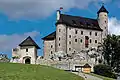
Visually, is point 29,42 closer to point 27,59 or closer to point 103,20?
point 27,59

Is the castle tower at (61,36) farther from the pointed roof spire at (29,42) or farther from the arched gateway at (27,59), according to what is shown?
the arched gateway at (27,59)

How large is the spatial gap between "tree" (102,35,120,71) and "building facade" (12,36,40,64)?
22.0m

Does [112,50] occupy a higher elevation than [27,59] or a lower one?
higher

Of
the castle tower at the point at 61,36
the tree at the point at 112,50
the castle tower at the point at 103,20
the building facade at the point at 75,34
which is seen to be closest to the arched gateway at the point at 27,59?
the building facade at the point at 75,34

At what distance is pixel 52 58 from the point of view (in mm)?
98250

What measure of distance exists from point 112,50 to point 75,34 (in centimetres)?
1298

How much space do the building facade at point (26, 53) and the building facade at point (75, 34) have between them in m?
5.81

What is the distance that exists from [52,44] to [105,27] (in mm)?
19970

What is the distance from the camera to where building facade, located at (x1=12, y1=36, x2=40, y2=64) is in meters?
98.0

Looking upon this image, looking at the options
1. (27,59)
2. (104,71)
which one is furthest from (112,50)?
(104,71)

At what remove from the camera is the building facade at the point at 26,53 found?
98.0 metres

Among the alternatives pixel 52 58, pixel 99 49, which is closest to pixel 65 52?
pixel 52 58

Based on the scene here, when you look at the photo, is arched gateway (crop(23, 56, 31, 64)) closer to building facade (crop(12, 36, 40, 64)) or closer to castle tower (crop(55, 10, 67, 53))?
building facade (crop(12, 36, 40, 64))

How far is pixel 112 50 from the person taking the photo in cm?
10081
